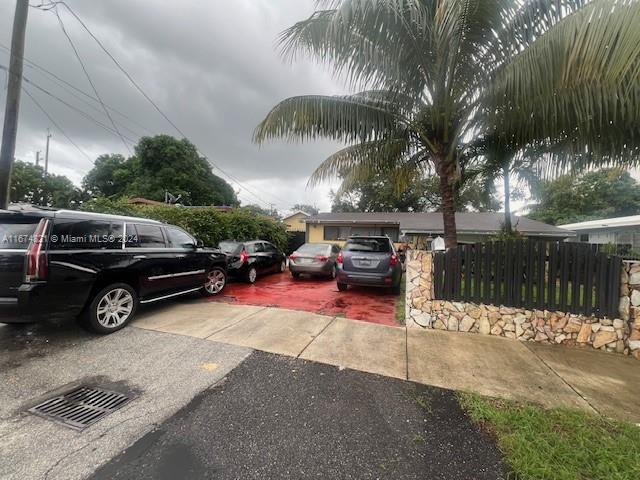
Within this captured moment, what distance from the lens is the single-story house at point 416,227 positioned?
50.5 ft

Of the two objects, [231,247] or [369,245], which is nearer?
[369,245]

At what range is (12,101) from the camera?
589 centimetres

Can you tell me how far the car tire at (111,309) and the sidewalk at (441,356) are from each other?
0.34m

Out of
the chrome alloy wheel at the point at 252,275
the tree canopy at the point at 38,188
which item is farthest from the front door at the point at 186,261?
the tree canopy at the point at 38,188

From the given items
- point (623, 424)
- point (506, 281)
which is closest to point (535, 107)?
point (506, 281)

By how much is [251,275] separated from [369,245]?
3984mm

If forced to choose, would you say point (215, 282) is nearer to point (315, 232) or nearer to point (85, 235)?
point (85, 235)

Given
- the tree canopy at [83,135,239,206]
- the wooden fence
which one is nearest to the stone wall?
the wooden fence

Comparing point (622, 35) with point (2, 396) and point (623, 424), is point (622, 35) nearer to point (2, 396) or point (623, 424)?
point (623, 424)

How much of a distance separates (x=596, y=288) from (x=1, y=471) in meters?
6.71

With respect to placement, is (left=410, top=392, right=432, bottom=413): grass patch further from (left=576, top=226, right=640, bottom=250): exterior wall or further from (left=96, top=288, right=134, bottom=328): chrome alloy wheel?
(left=576, top=226, right=640, bottom=250): exterior wall

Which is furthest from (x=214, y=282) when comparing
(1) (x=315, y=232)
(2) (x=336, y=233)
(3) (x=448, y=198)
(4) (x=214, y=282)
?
(1) (x=315, y=232)

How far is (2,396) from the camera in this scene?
2.63 m

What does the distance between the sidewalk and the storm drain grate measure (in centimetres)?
147
